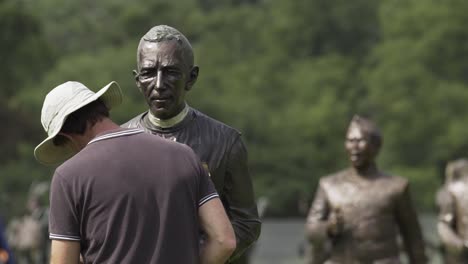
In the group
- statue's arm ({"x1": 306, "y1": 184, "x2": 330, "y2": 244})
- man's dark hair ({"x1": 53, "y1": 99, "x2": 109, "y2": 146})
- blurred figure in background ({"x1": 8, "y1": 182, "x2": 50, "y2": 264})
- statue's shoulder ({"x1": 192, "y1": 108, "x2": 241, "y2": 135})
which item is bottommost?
blurred figure in background ({"x1": 8, "y1": 182, "x2": 50, "y2": 264})

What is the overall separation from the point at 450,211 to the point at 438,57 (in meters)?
54.0

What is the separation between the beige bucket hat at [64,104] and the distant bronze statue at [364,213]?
647 centimetres

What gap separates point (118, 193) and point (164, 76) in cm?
125

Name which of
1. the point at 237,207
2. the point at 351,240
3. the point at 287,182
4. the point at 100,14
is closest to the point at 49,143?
the point at 237,207

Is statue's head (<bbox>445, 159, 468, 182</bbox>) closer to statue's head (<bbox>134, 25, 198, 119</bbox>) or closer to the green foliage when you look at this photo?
statue's head (<bbox>134, 25, 198, 119</bbox>)

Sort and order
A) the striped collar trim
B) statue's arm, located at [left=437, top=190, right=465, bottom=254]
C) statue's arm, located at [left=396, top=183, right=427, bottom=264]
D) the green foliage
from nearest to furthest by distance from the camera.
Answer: the striped collar trim → statue's arm, located at [left=396, top=183, right=427, bottom=264] → statue's arm, located at [left=437, top=190, right=465, bottom=254] → the green foliage

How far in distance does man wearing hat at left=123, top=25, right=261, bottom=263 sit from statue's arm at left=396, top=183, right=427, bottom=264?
17.0 feet

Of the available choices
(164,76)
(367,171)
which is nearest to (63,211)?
(164,76)

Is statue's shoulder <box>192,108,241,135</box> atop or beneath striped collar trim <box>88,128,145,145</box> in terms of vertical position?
beneath

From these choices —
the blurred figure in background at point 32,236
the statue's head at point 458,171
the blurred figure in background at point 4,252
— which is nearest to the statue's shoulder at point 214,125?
the blurred figure in background at point 4,252

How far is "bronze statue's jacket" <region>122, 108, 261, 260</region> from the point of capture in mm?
6863

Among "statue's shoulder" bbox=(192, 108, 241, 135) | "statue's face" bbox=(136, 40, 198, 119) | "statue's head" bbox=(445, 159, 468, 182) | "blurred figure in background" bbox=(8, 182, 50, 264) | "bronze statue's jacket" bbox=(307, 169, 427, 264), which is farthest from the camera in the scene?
"blurred figure in background" bbox=(8, 182, 50, 264)

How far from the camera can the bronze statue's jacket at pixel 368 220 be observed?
12.2m

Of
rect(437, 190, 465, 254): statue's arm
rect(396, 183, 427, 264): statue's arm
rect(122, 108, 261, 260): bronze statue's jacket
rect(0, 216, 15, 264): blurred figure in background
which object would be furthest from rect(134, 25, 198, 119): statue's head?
rect(437, 190, 465, 254): statue's arm
